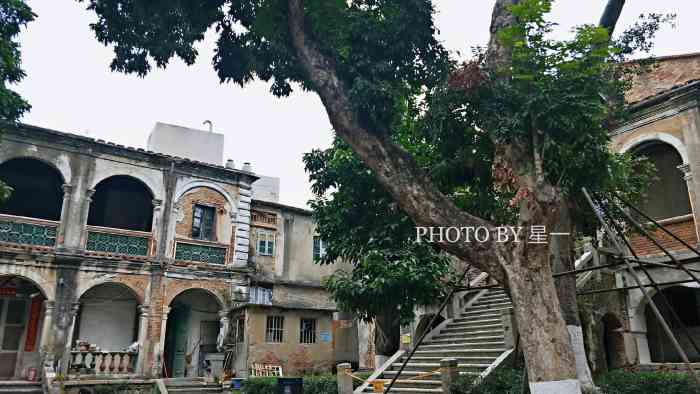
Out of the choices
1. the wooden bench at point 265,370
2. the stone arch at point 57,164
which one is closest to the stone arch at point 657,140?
the wooden bench at point 265,370

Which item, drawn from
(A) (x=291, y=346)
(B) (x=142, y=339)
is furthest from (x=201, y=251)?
(A) (x=291, y=346)

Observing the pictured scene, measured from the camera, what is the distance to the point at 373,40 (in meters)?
8.55

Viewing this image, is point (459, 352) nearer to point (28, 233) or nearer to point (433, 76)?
point (433, 76)

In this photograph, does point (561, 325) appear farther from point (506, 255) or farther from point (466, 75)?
point (466, 75)

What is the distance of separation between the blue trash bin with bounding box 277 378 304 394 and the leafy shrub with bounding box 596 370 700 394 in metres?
5.75

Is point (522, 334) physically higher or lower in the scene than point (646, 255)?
lower

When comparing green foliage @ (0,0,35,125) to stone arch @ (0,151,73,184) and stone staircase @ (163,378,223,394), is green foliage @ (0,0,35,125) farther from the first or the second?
stone staircase @ (163,378,223,394)

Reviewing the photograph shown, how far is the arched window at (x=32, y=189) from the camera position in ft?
56.5

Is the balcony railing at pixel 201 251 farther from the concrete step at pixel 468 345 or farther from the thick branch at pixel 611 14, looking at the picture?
the thick branch at pixel 611 14

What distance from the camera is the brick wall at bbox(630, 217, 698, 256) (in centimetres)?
1241

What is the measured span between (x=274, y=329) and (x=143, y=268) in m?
4.61

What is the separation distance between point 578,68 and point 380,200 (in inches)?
210

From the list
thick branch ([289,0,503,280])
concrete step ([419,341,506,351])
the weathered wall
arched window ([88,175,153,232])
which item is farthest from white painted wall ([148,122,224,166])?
thick branch ([289,0,503,280])

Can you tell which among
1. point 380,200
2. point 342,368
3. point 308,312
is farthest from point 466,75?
point 308,312
